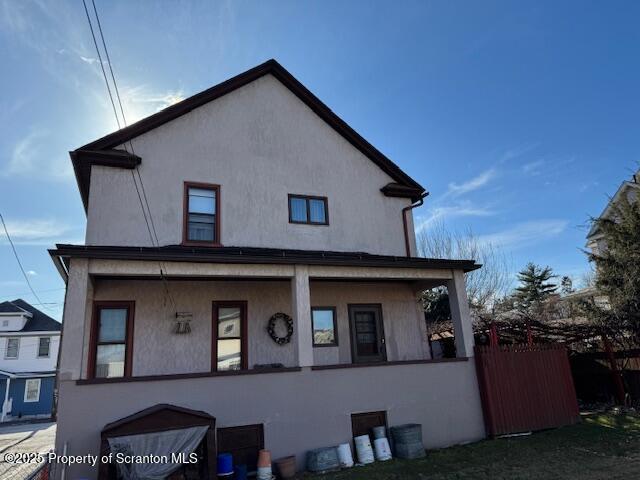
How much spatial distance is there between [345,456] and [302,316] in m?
2.68

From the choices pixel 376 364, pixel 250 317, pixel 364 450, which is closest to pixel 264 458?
pixel 364 450

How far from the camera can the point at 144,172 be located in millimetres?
10328

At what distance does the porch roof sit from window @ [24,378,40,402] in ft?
92.0

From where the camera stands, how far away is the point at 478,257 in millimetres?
24328

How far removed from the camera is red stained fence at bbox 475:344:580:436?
9523 mm

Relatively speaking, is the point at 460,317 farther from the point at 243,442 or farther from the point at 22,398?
the point at 22,398

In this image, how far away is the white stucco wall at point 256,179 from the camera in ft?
32.9

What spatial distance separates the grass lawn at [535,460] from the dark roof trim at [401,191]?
22.7 feet

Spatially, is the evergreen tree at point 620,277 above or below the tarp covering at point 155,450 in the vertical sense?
above

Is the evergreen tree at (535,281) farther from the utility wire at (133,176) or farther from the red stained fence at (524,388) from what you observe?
the utility wire at (133,176)

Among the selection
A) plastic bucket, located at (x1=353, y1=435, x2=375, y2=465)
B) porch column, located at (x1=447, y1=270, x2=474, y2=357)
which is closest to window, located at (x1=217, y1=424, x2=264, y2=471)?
plastic bucket, located at (x1=353, y1=435, x2=375, y2=465)

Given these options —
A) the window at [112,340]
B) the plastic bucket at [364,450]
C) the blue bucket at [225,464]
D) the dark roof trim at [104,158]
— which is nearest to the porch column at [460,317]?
the plastic bucket at [364,450]

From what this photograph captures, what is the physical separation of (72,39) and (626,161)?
17633 millimetres

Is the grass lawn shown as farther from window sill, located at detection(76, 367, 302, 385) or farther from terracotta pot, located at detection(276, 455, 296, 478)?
window sill, located at detection(76, 367, 302, 385)
